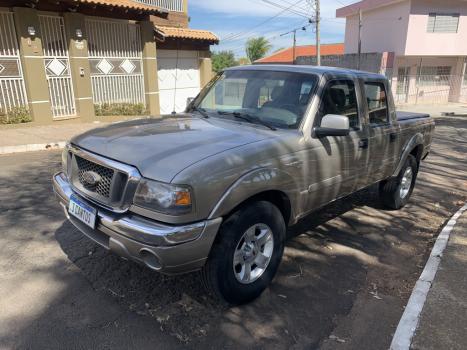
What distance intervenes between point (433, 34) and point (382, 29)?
3501mm

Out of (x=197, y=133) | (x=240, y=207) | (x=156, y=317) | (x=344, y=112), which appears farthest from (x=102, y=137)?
(x=344, y=112)

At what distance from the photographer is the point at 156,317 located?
119 inches

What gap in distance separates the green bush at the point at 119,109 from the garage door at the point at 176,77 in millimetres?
1486

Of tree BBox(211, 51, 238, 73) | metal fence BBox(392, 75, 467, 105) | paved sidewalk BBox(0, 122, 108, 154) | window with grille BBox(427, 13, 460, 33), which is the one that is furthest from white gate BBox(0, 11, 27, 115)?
tree BBox(211, 51, 238, 73)

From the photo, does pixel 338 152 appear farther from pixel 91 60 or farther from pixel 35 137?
pixel 91 60

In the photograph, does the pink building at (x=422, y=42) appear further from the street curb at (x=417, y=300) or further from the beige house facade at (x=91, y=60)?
the street curb at (x=417, y=300)

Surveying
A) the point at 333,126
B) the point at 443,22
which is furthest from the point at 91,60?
the point at 443,22

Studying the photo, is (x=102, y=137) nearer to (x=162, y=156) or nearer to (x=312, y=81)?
(x=162, y=156)

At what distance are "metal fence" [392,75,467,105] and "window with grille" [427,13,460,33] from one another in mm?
3168

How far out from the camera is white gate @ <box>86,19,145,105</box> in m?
13.8

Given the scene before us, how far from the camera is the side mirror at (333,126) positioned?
343cm

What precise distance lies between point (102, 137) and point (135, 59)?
42.0ft

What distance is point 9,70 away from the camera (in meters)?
11.6

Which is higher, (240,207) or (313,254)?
(240,207)
